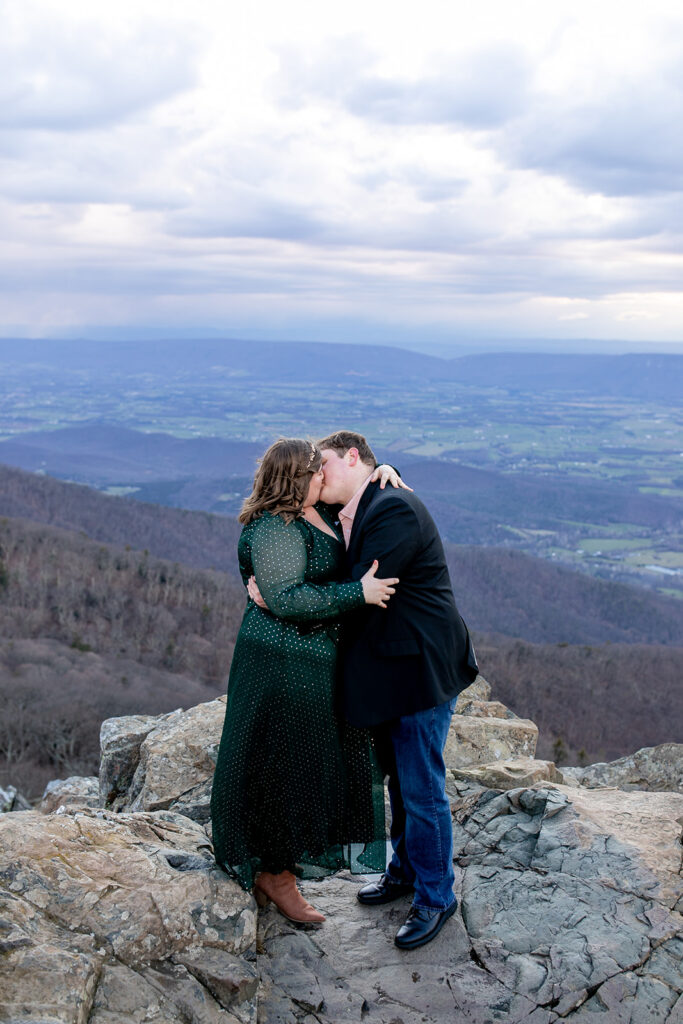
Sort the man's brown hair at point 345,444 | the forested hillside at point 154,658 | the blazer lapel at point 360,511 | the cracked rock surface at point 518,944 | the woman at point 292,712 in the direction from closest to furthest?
the cracked rock surface at point 518,944 < the woman at point 292,712 < the blazer lapel at point 360,511 < the man's brown hair at point 345,444 < the forested hillside at point 154,658

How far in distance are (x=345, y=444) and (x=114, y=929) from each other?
123 inches

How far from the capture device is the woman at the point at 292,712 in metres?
4.65

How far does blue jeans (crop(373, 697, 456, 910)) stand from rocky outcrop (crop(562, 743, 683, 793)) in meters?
5.09

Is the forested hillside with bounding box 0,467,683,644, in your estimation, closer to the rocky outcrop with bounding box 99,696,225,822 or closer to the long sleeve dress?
the rocky outcrop with bounding box 99,696,225,822

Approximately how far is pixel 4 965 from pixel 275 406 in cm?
19341

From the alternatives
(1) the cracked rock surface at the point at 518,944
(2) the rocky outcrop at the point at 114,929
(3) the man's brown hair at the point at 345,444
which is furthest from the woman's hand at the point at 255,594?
(1) the cracked rock surface at the point at 518,944

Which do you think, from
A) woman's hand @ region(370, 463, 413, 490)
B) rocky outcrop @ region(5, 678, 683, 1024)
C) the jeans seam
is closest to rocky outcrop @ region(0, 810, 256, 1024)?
rocky outcrop @ region(5, 678, 683, 1024)

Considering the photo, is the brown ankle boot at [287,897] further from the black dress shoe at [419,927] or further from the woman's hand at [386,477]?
the woman's hand at [386,477]

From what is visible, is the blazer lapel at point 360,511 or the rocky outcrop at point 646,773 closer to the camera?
the blazer lapel at point 360,511

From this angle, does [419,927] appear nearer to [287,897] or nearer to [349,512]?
[287,897]

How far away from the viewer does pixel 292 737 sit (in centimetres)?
476

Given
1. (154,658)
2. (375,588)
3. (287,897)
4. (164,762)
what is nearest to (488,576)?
(154,658)

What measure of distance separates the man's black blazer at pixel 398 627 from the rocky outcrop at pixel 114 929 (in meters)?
1.45

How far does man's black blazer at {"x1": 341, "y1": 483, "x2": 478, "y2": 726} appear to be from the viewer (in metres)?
4.68
